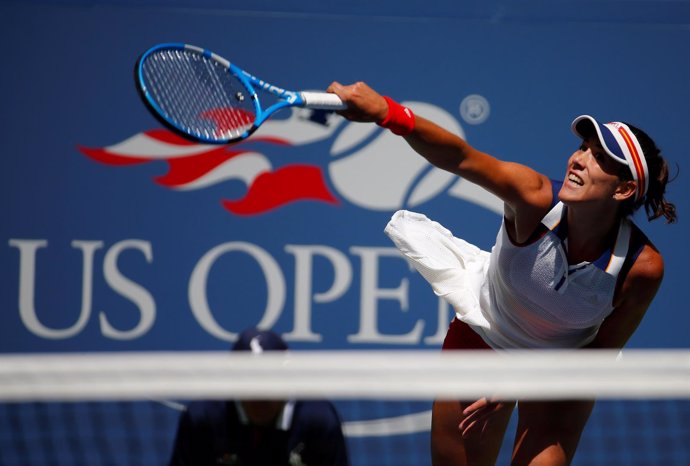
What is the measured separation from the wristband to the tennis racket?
0.37ft

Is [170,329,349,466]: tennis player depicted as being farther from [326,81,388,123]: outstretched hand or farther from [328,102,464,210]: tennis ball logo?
[328,102,464,210]: tennis ball logo

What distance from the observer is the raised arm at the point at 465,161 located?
9.79 feet

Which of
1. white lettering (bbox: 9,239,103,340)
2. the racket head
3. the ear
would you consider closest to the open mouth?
the ear

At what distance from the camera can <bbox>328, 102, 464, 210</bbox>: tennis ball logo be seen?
4848 millimetres

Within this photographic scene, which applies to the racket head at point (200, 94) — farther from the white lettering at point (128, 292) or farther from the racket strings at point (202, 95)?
the white lettering at point (128, 292)

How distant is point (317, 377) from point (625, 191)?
104 centimetres

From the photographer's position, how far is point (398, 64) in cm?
486

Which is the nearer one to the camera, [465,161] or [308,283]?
[465,161]

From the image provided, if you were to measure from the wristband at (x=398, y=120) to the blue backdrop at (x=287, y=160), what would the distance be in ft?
6.01

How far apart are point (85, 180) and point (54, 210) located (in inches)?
6.4

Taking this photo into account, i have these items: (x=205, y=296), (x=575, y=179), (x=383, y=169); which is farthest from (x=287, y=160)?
(x=575, y=179)

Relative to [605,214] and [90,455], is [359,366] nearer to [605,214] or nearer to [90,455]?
[605,214]

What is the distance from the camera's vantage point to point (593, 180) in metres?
3.24

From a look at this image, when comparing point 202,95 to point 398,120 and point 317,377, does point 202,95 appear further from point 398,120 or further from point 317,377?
point 317,377
